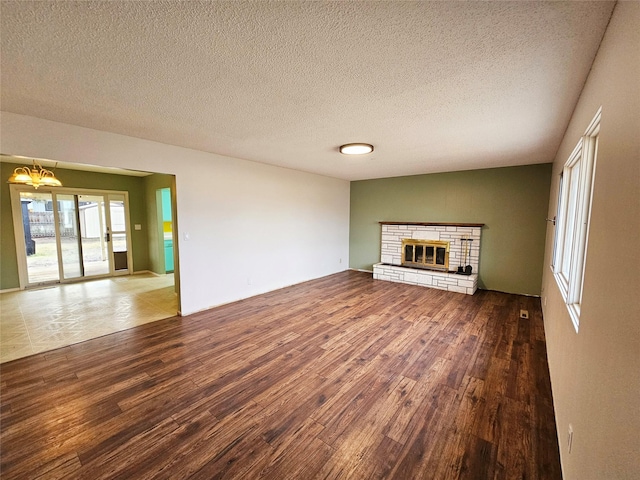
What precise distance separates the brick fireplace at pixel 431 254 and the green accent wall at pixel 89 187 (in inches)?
231

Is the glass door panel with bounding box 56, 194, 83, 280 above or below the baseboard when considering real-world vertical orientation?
above

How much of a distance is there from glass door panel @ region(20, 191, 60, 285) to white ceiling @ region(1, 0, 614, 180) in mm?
4048

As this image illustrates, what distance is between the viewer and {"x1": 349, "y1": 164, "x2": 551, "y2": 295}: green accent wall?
15.2 feet

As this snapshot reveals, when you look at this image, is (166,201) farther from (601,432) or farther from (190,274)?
(601,432)

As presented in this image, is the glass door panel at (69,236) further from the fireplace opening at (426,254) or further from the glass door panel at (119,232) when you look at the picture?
the fireplace opening at (426,254)

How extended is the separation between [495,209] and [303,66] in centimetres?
481

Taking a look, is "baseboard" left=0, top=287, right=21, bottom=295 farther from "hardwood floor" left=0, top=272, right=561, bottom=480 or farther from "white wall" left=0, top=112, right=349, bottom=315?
"white wall" left=0, top=112, right=349, bottom=315

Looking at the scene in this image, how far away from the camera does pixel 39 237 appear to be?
17.4 ft

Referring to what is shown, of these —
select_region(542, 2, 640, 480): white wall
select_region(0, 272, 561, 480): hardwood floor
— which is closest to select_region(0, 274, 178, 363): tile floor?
select_region(0, 272, 561, 480): hardwood floor

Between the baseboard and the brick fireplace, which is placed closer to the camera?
the baseboard

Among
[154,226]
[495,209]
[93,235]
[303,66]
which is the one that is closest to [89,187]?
[93,235]

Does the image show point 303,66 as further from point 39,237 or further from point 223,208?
point 39,237

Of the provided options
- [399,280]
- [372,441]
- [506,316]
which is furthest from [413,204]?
[372,441]

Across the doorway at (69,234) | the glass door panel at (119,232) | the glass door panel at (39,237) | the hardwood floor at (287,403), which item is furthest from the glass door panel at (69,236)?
the hardwood floor at (287,403)
